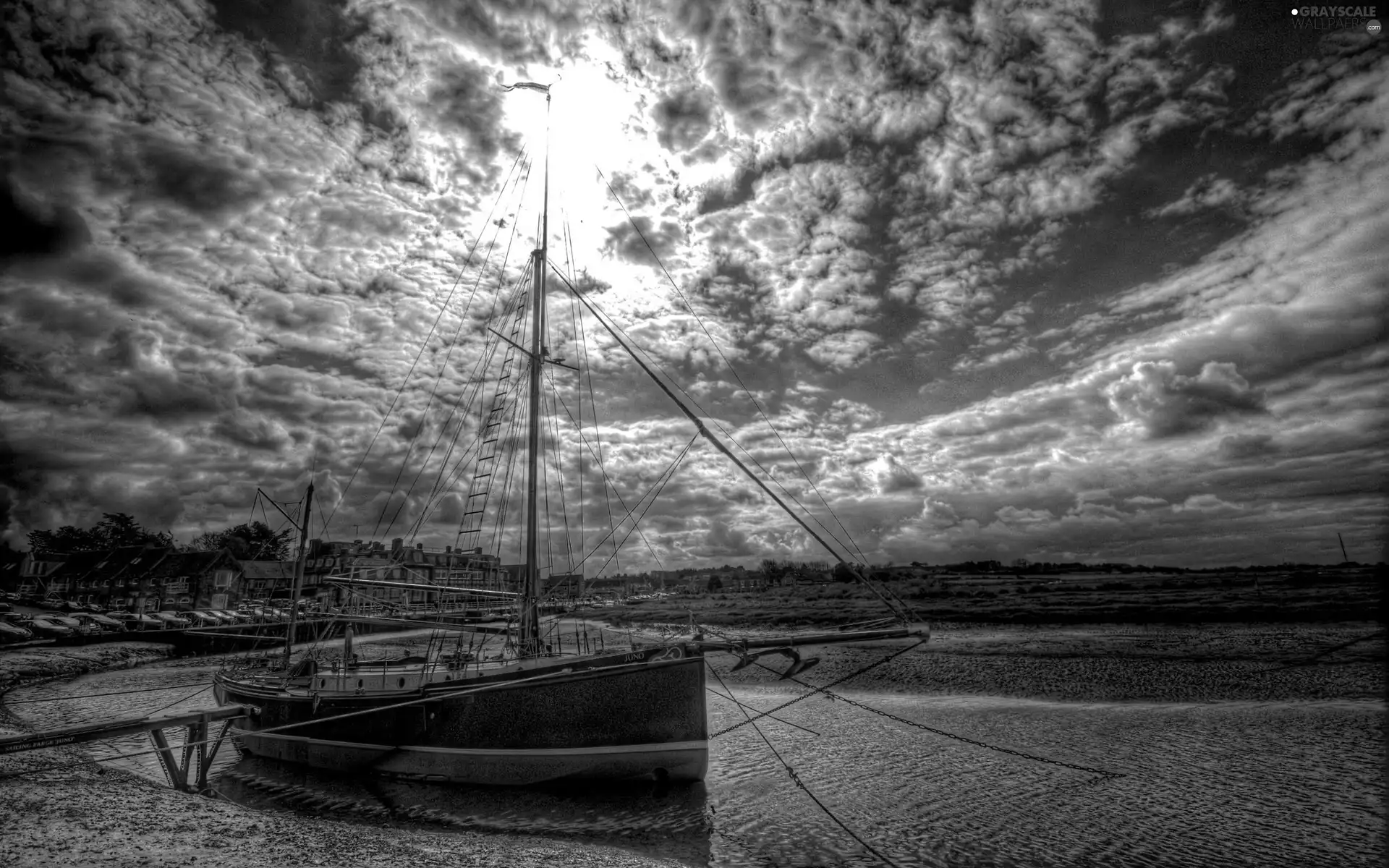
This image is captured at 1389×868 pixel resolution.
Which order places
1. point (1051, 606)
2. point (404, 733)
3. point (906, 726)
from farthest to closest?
point (1051, 606)
point (906, 726)
point (404, 733)

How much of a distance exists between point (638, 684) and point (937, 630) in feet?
119

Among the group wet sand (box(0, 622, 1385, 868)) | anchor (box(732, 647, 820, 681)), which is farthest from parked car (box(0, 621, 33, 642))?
anchor (box(732, 647, 820, 681))

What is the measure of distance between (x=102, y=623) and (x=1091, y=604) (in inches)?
3383

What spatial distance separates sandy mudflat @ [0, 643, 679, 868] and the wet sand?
0.04m

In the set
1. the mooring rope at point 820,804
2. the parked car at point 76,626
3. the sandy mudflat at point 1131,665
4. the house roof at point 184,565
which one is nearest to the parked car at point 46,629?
the parked car at point 76,626

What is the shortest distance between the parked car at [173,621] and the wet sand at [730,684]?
31.6 ft

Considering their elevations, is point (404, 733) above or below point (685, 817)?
above

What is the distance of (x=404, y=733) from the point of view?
15922 millimetres

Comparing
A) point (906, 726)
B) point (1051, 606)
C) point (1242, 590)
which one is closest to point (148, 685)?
point (906, 726)

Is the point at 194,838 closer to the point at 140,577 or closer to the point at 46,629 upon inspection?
the point at 46,629

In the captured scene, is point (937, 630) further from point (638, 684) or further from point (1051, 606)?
point (638, 684)

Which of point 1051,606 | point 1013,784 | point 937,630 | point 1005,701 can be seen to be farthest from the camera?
point 1051,606

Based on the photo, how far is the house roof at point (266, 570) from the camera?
3241 inches

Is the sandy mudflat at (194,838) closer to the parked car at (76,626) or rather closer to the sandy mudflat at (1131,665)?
the sandy mudflat at (1131,665)
